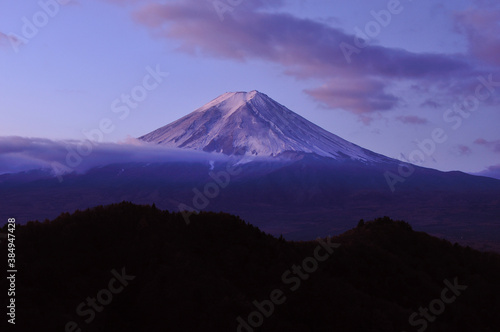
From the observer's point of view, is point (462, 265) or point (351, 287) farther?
point (462, 265)

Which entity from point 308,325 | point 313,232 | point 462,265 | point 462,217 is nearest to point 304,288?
point 308,325

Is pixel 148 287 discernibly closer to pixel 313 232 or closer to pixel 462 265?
pixel 462 265

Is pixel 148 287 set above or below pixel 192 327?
above

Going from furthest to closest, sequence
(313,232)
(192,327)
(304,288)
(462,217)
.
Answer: (462,217) → (313,232) → (304,288) → (192,327)

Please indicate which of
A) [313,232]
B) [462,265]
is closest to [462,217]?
[313,232]

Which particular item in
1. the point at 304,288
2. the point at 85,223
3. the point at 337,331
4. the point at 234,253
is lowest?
the point at 337,331

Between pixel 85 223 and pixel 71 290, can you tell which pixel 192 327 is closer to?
pixel 71 290

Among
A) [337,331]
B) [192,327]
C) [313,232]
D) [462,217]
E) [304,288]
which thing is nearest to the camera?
[192,327]
